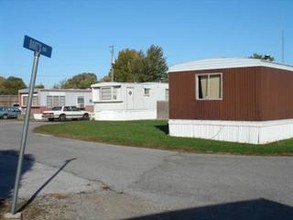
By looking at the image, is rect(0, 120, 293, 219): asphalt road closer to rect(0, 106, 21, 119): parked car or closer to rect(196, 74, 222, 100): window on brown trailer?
rect(196, 74, 222, 100): window on brown trailer

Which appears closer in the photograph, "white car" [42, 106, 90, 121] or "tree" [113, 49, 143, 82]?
"white car" [42, 106, 90, 121]

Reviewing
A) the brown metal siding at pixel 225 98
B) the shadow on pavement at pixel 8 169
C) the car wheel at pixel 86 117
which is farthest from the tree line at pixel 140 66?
the shadow on pavement at pixel 8 169

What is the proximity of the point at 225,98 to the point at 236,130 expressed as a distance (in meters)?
1.45

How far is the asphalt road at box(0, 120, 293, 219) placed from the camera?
9.41m

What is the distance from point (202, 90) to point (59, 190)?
44.4 ft

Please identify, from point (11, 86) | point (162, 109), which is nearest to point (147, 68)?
point (162, 109)

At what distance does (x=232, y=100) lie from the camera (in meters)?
22.1

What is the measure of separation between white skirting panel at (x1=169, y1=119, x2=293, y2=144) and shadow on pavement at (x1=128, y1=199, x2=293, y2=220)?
1229 centimetres

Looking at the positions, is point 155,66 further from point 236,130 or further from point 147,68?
point 236,130

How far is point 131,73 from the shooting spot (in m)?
81.5

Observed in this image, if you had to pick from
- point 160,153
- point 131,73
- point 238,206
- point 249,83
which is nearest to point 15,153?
point 160,153

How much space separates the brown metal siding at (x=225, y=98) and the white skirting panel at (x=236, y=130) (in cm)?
24

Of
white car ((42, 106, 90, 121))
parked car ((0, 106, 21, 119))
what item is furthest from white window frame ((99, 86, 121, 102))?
parked car ((0, 106, 21, 119))

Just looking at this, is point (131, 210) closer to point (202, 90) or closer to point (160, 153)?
point (160, 153)
